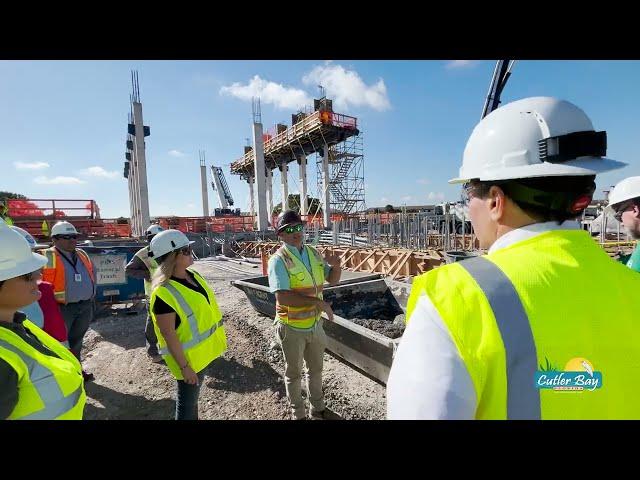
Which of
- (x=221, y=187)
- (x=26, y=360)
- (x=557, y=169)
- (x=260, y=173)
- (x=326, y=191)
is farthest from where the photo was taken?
(x=221, y=187)

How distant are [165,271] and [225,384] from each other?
2.38m

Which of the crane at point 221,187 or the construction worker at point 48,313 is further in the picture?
the crane at point 221,187

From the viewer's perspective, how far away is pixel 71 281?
4.42 meters

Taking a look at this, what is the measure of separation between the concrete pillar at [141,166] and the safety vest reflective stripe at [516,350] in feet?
67.8

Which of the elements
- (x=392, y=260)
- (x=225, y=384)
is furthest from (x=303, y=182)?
(x=225, y=384)

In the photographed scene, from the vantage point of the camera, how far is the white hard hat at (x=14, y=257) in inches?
63.4

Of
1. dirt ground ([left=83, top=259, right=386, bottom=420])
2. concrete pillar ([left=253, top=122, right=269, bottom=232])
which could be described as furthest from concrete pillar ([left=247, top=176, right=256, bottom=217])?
dirt ground ([left=83, top=259, right=386, bottom=420])

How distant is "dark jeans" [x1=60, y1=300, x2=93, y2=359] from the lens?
4.44 metres

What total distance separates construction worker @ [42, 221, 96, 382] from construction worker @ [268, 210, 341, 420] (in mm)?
2953

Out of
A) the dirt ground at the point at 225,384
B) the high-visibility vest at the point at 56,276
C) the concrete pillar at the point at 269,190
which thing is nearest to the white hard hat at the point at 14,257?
the dirt ground at the point at 225,384

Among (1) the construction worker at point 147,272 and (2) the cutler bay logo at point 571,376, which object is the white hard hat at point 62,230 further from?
(2) the cutler bay logo at point 571,376

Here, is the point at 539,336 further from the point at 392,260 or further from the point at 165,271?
the point at 392,260

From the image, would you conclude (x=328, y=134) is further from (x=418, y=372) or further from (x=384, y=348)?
(x=418, y=372)
